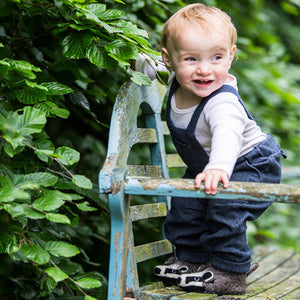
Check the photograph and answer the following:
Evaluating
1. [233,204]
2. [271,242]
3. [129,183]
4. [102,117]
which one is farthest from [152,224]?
[271,242]

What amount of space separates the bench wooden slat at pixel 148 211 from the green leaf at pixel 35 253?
1.56 feet

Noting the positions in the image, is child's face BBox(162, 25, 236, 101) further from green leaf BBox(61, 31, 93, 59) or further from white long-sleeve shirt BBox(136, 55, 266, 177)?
green leaf BBox(61, 31, 93, 59)

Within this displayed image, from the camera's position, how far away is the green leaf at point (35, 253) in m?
1.39

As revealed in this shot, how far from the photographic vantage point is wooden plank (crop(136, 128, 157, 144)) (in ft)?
6.43

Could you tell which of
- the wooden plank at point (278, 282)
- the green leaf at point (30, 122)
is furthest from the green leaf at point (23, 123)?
the wooden plank at point (278, 282)

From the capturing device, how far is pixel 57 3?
1.72 meters

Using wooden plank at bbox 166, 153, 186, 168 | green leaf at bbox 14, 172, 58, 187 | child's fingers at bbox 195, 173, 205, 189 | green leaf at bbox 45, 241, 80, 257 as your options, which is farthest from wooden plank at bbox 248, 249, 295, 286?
green leaf at bbox 14, 172, 58, 187

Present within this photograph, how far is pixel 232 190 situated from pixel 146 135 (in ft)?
2.31

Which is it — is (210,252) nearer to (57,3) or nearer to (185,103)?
(185,103)

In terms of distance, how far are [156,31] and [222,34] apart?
28.7 inches

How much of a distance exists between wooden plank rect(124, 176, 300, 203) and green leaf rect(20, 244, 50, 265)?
0.30 meters

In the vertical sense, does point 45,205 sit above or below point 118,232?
above

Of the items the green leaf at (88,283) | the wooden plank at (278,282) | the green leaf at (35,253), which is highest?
the green leaf at (35,253)

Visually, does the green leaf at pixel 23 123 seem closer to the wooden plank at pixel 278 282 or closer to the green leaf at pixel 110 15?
the green leaf at pixel 110 15
